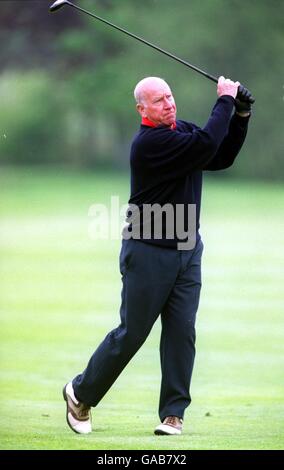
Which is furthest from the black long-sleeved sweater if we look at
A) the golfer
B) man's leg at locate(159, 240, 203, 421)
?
man's leg at locate(159, 240, 203, 421)

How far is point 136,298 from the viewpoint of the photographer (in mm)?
4133

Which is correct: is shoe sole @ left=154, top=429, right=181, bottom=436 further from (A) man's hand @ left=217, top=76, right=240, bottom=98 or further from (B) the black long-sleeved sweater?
(A) man's hand @ left=217, top=76, right=240, bottom=98

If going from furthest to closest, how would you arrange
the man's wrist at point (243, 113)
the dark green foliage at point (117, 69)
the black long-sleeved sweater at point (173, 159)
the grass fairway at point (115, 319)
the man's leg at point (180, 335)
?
1. the dark green foliage at point (117, 69)
2. the grass fairway at point (115, 319)
3. the man's wrist at point (243, 113)
4. the man's leg at point (180, 335)
5. the black long-sleeved sweater at point (173, 159)

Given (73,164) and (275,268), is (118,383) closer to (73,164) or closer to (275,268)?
(275,268)

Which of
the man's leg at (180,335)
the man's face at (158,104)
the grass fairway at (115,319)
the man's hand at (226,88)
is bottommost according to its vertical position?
the grass fairway at (115,319)

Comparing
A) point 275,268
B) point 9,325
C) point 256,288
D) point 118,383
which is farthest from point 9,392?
point 275,268

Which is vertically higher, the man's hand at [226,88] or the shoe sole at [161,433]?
the man's hand at [226,88]

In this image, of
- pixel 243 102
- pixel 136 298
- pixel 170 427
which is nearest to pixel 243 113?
pixel 243 102

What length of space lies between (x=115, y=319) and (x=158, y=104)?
4005 millimetres

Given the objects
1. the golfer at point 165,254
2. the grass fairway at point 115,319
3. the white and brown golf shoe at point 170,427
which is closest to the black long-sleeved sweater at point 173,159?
the golfer at point 165,254

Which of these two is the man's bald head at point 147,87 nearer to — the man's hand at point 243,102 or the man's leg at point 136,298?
the man's hand at point 243,102

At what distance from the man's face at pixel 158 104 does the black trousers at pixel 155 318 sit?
Result: 398mm

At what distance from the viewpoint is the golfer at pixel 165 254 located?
13.5 ft

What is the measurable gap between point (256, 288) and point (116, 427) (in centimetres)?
521
